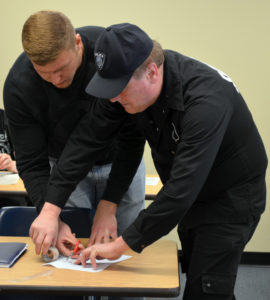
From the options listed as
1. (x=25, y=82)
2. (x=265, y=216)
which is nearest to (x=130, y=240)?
(x=25, y=82)

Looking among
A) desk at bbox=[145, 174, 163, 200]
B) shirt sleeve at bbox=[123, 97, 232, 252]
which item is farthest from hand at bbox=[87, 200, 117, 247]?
desk at bbox=[145, 174, 163, 200]

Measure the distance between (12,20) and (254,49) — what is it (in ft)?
7.15

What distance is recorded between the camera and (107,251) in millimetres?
1522

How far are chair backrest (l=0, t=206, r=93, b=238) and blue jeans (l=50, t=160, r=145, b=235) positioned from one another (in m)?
0.05

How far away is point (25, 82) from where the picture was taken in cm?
183

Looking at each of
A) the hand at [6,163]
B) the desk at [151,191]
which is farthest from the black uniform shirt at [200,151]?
the hand at [6,163]

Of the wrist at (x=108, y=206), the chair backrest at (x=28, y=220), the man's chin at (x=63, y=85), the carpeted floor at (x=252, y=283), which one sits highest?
the man's chin at (x=63, y=85)

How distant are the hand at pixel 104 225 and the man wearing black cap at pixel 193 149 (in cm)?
20

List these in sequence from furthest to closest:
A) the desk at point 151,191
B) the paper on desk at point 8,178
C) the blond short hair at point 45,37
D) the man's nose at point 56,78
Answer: the paper on desk at point 8,178 → the desk at point 151,191 → the man's nose at point 56,78 → the blond short hair at point 45,37

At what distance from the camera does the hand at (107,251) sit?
1.50 m

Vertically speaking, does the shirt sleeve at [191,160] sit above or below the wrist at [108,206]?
above

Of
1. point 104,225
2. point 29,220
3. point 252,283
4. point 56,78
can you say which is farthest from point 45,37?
point 252,283

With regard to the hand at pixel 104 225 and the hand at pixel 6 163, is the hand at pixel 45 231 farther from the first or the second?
the hand at pixel 6 163

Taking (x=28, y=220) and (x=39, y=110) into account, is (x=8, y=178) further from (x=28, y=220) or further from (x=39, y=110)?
(x=39, y=110)
